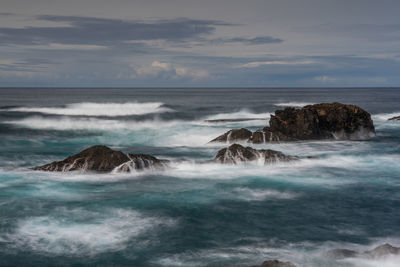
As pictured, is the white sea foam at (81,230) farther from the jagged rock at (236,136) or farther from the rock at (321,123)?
the rock at (321,123)

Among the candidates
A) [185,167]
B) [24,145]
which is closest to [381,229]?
[185,167]

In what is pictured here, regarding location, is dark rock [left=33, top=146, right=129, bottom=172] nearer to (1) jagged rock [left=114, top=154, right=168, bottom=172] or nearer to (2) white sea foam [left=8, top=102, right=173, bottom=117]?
(1) jagged rock [left=114, top=154, right=168, bottom=172]

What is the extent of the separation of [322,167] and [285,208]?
6.18 metres

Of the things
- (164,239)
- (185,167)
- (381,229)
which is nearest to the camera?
(164,239)

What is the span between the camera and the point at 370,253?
27.9 ft

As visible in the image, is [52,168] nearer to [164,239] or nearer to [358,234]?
[164,239]

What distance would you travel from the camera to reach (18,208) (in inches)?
488

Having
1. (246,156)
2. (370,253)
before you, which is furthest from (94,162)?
(370,253)

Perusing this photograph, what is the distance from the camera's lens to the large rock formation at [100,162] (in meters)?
16.1

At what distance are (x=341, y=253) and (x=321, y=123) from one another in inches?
721

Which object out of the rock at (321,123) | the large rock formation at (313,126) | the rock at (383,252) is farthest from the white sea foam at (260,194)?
the rock at (321,123)

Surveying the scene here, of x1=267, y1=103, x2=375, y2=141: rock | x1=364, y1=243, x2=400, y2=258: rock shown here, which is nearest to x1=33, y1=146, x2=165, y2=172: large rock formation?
x1=364, y1=243, x2=400, y2=258: rock

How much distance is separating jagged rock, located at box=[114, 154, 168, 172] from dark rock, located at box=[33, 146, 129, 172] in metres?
0.20

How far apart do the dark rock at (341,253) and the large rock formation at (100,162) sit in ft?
29.8
